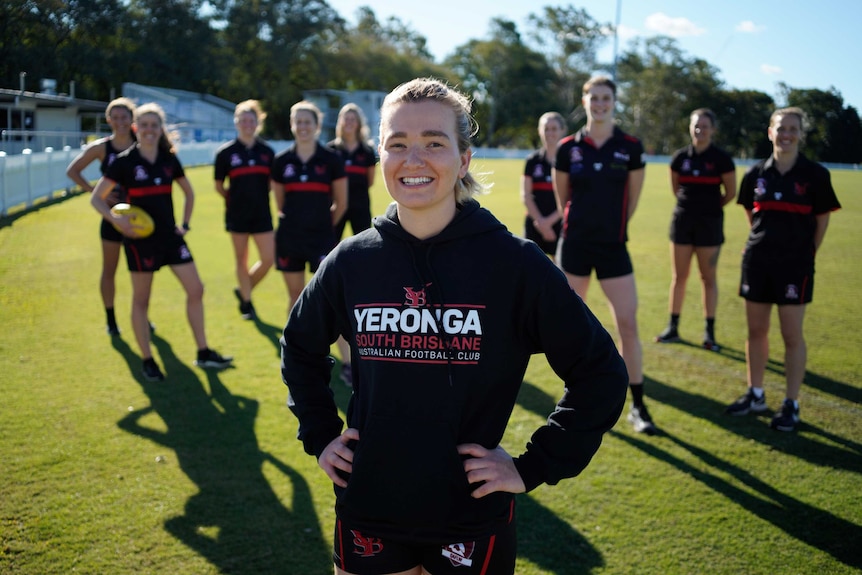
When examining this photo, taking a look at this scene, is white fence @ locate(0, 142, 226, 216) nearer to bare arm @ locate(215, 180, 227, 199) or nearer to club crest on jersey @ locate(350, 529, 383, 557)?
bare arm @ locate(215, 180, 227, 199)

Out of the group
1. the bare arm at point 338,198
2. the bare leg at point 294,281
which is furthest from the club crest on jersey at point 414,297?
the bare arm at point 338,198

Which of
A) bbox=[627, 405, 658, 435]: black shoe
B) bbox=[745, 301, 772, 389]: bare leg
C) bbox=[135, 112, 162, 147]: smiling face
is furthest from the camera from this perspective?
bbox=[135, 112, 162, 147]: smiling face

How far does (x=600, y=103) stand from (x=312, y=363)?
388 centimetres

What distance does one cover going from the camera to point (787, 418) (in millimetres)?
5371

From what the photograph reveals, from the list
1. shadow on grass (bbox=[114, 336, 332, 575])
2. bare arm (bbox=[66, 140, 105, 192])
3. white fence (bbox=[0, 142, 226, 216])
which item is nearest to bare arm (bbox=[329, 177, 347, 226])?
shadow on grass (bbox=[114, 336, 332, 575])

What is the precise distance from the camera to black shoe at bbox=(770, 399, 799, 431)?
535 cm

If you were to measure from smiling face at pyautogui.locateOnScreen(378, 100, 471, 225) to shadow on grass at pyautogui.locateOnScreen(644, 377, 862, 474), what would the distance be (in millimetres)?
4191

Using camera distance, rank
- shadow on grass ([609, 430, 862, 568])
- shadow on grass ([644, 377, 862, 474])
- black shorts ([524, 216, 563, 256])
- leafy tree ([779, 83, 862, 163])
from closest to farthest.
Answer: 1. shadow on grass ([609, 430, 862, 568])
2. shadow on grass ([644, 377, 862, 474])
3. leafy tree ([779, 83, 862, 163])
4. black shorts ([524, 216, 563, 256])

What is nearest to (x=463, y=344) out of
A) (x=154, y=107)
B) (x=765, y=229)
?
(x=765, y=229)

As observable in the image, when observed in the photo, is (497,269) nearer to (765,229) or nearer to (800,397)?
(765,229)

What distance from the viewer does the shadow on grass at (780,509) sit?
3828mm

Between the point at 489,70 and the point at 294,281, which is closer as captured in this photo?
the point at 294,281

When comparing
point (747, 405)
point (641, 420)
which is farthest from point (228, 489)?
point (747, 405)

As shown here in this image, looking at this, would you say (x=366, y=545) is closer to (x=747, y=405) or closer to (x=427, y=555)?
(x=427, y=555)
